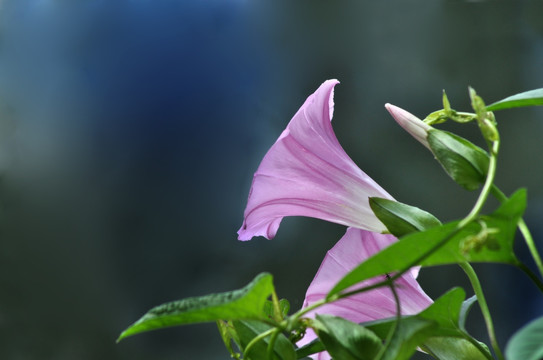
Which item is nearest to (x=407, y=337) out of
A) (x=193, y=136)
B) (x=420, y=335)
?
(x=420, y=335)

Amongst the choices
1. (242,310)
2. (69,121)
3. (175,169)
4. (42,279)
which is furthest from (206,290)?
(242,310)

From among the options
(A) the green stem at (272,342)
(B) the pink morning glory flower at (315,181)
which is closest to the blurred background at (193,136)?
(B) the pink morning glory flower at (315,181)

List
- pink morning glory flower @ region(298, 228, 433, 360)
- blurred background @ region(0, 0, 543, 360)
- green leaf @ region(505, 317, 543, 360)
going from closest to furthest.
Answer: green leaf @ region(505, 317, 543, 360), pink morning glory flower @ region(298, 228, 433, 360), blurred background @ region(0, 0, 543, 360)

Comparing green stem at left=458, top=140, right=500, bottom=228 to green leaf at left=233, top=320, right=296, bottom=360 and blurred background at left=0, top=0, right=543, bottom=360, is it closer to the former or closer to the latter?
green leaf at left=233, top=320, right=296, bottom=360

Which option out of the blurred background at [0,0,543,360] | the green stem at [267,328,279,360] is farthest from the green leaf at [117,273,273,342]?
the blurred background at [0,0,543,360]

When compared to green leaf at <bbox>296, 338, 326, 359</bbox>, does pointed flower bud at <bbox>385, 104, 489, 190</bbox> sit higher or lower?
higher

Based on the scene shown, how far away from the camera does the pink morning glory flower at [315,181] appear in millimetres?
261

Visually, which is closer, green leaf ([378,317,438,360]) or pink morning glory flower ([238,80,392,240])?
green leaf ([378,317,438,360])

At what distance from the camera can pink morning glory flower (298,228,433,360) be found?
23cm

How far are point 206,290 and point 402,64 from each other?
121 cm

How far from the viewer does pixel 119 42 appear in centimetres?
276

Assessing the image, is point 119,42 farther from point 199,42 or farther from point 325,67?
point 325,67

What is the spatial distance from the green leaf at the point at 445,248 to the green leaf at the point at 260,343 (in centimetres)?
3

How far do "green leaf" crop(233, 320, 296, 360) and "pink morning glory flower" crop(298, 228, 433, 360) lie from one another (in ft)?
0.15
